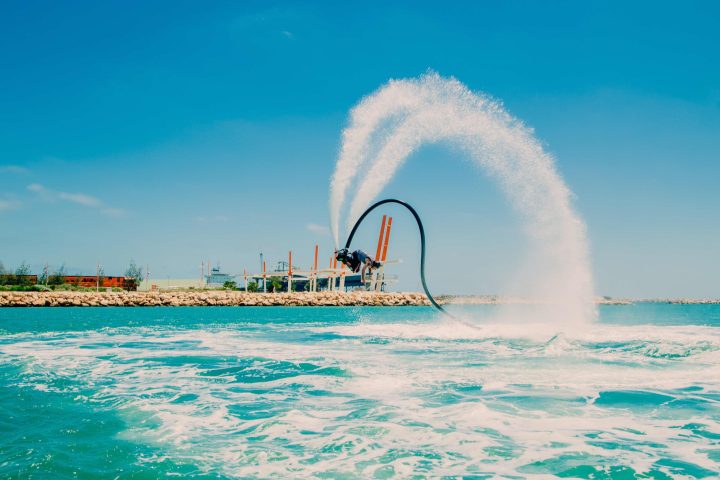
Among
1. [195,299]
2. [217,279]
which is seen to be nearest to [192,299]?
[195,299]

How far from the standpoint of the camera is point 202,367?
57.0ft

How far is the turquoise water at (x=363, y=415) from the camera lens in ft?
24.8

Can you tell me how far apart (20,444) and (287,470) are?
439cm

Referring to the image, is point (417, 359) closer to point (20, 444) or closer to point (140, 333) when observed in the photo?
point (20, 444)

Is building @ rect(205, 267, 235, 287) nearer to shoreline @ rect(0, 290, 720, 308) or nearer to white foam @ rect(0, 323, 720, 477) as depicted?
shoreline @ rect(0, 290, 720, 308)

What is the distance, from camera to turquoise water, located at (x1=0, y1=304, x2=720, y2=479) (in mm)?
7547

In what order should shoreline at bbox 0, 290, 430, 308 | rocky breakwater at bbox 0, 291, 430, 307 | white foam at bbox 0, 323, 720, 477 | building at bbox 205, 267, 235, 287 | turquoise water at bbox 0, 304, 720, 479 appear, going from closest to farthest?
turquoise water at bbox 0, 304, 720, 479 → white foam at bbox 0, 323, 720, 477 → rocky breakwater at bbox 0, 291, 430, 307 → shoreline at bbox 0, 290, 430, 308 → building at bbox 205, 267, 235, 287

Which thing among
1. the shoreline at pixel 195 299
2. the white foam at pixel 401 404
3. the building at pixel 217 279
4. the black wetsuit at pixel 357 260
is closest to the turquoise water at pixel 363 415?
the white foam at pixel 401 404

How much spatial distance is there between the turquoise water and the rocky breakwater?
A: 199ft

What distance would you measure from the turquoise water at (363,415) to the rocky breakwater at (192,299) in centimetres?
6067

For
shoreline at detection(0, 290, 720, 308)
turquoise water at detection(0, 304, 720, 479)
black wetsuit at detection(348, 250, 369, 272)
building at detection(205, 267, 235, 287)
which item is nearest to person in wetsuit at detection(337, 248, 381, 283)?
black wetsuit at detection(348, 250, 369, 272)

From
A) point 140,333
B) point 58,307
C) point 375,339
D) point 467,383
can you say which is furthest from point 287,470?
point 58,307

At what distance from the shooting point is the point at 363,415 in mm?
10422

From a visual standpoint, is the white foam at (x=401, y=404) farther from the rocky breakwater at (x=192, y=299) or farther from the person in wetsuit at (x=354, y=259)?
the rocky breakwater at (x=192, y=299)
